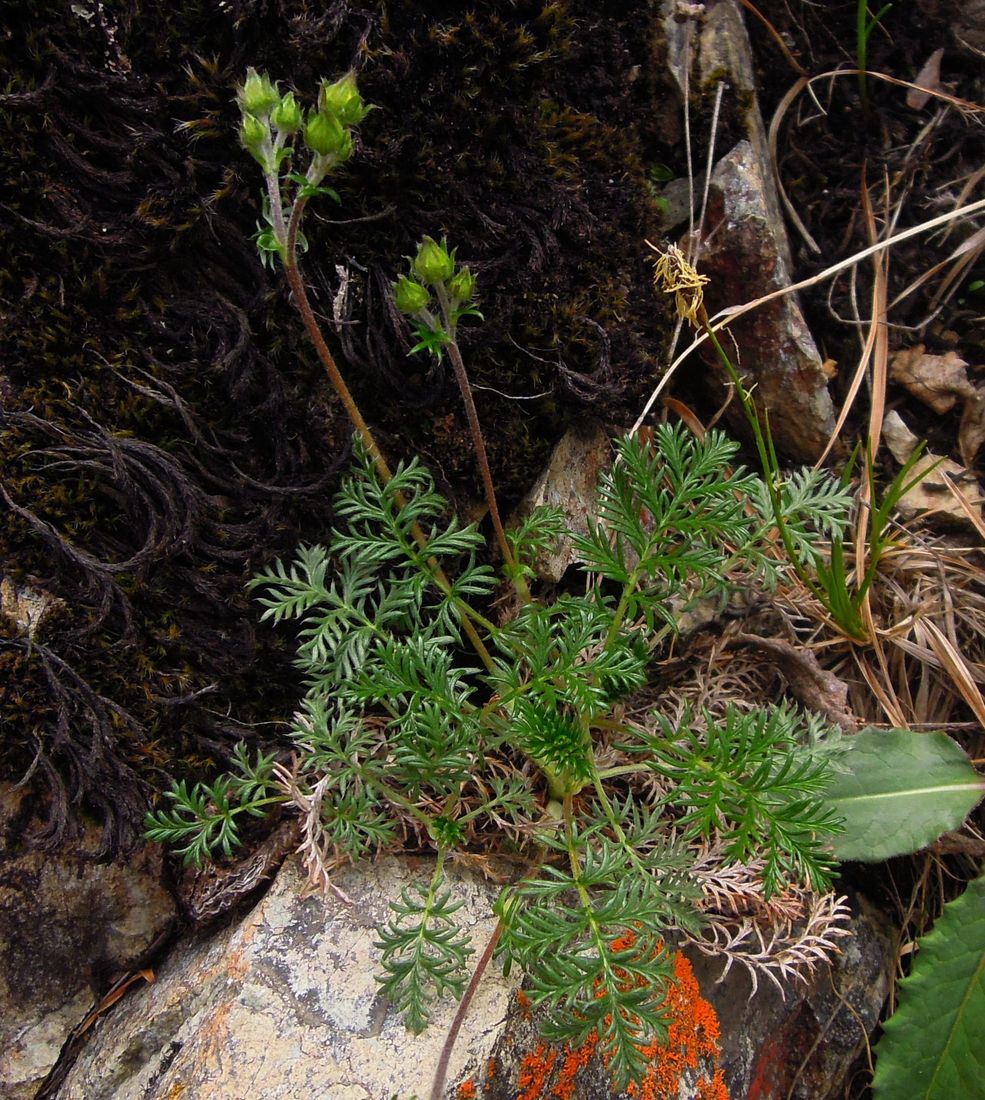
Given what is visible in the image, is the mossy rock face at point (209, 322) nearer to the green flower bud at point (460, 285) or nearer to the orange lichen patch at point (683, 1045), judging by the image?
the green flower bud at point (460, 285)

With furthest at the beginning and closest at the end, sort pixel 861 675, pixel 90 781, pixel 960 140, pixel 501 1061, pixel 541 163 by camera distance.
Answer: pixel 960 140 → pixel 861 675 → pixel 541 163 → pixel 90 781 → pixel 501 1061

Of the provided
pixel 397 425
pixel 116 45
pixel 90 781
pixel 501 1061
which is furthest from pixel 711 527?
pixel 116 45

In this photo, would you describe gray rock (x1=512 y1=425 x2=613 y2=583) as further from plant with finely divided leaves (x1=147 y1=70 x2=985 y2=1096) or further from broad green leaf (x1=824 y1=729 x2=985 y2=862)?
broad green leaf (x1=824 y1=729 x2=985 y2=862)

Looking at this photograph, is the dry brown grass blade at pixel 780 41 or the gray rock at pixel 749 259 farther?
the dry brown grass blade at pixel 780 41

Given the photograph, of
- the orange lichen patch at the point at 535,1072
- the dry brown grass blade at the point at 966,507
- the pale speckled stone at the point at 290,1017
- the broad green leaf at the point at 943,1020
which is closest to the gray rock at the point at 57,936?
the pale speckled stone at the point at 290,1017

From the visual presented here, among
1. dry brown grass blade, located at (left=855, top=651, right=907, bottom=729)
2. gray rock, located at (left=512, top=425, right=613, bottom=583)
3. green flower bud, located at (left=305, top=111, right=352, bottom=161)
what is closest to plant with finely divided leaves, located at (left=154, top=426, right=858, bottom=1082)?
gray rock, located at (left=512, top=425, right=613, bottom=583)

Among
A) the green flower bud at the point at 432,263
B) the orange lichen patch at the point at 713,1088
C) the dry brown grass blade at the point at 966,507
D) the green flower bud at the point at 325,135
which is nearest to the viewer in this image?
the green flower bud at the point at 325,135

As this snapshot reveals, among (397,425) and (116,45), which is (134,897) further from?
(116,45)
